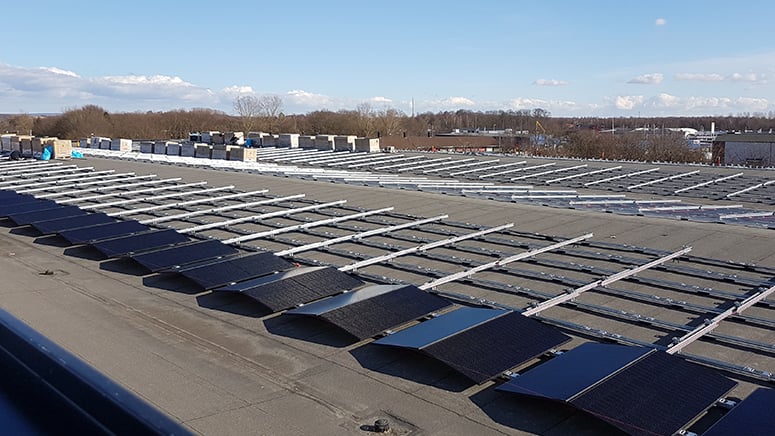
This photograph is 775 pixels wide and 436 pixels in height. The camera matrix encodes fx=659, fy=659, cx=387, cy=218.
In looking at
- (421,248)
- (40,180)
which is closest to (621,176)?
(421,248)

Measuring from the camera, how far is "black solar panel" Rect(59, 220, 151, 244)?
15775 mm

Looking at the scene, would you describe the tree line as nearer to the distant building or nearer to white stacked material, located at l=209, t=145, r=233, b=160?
the distant building

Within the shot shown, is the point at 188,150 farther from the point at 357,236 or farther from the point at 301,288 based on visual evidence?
the point at 301,288

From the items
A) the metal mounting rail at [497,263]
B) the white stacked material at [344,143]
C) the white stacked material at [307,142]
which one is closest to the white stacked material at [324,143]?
the white stacked material at [344,143]

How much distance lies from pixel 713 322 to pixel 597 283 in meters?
2.34

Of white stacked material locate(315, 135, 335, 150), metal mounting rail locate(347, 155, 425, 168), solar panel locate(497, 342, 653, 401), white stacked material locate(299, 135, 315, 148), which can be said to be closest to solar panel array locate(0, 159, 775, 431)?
solar panel locate(497, 342, 653, 401)

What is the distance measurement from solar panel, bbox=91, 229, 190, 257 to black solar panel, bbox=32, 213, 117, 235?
2.29m

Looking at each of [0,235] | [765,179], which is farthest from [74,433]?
[765,179]

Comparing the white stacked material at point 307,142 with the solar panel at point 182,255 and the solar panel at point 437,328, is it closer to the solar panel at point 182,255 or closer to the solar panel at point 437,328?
the solar panel at point 182,255

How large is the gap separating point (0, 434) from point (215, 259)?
396 inches

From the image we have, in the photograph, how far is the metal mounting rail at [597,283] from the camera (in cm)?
1033

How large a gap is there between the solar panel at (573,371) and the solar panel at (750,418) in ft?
4.07

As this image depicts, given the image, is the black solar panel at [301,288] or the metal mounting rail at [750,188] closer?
the black solar panel at [301,288]

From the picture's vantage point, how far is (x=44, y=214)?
62.1ft
